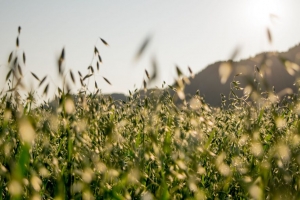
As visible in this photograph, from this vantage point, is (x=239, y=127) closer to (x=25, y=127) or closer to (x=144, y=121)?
(x=144, y=121)

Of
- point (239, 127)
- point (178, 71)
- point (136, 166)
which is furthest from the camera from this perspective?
point (239, 127)

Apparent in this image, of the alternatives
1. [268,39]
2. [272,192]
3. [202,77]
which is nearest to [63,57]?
[268,39]

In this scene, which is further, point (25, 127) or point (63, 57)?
point (63, 57)

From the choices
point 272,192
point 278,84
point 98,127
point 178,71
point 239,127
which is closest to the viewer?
point 272,192

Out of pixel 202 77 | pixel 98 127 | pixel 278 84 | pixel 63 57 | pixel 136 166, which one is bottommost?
pixel 136 166

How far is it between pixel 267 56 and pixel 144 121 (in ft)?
3.02

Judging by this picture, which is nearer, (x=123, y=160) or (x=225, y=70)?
(x=225, y=70)

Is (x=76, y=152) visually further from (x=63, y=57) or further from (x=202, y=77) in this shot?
(x=202, y=77)

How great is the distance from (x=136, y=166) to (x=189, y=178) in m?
0.26

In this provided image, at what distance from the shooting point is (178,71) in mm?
1892

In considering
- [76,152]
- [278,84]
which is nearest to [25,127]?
[76,152]

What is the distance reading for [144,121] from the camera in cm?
217

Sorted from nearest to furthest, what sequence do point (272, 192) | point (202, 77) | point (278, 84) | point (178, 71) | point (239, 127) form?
point (272, 192), point (178, 71), point (239, 127), point (278, 84), point (202, 77)

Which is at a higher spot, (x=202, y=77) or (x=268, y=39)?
(x=202, y=77)
